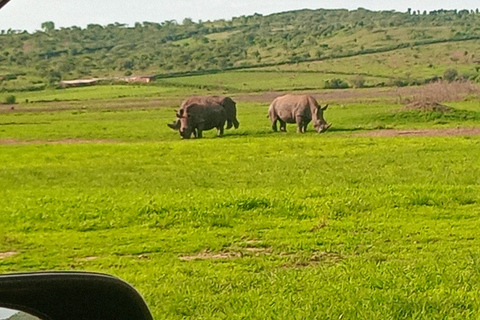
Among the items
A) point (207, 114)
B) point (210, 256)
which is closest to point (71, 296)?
point (210, 256)

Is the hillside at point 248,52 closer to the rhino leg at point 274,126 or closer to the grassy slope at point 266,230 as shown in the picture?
the rhino leg at point 274,126

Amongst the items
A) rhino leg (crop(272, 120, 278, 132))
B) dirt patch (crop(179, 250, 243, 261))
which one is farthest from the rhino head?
dirt patch (crop(179, 250, 243, 261))

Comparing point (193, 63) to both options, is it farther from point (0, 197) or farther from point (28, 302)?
point (28, 302)

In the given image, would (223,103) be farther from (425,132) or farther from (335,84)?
(335,84)

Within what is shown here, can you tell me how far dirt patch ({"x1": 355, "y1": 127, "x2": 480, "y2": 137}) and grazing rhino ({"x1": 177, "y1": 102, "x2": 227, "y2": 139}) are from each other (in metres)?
5.04

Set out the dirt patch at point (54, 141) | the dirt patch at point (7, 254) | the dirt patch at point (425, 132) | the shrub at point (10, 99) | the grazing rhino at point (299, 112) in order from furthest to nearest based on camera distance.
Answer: the shrub at point (10, 99) → the grazing rhino at point (299, 112) → the dirt patch at point (54, 141) → the dirt patch at point (425, 132) → the dirt patch at point (7, 254)

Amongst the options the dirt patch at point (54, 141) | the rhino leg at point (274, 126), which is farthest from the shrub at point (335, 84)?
the dirt patch at point (54, 141)

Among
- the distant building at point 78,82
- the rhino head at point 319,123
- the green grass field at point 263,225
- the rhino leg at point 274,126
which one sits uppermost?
the green grass field at point 263,225

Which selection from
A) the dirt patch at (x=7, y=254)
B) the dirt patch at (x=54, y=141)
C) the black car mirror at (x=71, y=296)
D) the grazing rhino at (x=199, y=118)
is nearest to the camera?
the black car mirror at (x=71, y=296)

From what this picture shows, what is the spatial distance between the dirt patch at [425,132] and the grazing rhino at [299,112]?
8.16 feet

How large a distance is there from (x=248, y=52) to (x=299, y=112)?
51869mm

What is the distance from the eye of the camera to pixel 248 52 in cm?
7738

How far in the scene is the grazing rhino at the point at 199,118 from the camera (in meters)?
24.9

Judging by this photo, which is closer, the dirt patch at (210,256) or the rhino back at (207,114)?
the dirt patch at (210,256)
